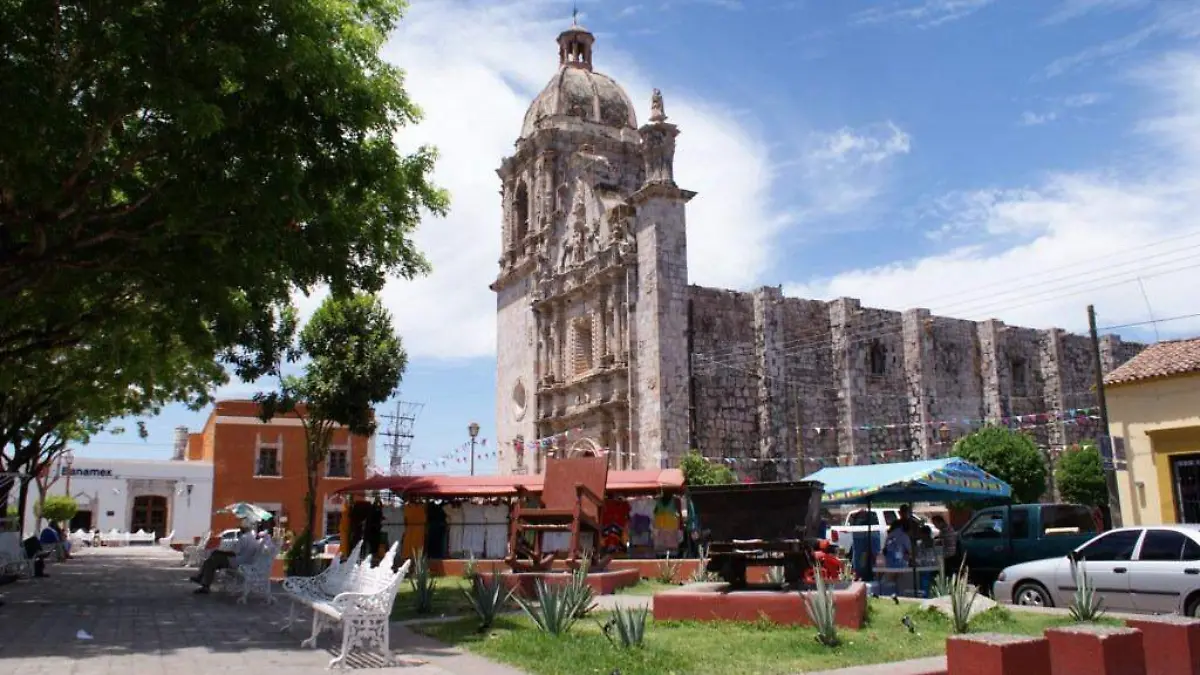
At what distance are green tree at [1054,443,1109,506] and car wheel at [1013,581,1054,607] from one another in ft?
54.5

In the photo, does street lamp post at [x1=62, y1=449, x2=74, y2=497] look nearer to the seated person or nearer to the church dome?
the church dome

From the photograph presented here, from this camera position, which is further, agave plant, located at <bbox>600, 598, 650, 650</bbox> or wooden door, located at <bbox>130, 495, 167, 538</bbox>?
wooden door, located at <bbox>130, 495, 167, 538</bbox>

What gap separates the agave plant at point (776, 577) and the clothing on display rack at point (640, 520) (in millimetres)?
9815

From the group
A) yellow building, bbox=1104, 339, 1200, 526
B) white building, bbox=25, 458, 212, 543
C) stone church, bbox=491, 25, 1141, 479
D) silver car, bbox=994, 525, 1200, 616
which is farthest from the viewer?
white building, bbox=25, 458, 212, 543

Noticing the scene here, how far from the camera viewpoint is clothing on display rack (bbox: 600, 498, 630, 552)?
20.0m

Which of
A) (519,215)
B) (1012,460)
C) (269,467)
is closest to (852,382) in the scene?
(1012,460)

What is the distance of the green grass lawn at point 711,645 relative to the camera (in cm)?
725

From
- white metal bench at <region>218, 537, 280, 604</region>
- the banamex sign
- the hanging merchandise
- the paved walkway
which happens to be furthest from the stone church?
the banamex sign

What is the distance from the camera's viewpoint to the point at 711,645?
8.20 metres

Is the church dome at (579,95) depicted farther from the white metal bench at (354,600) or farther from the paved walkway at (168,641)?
the white metal bench at (354,600)

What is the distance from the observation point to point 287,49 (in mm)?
9859

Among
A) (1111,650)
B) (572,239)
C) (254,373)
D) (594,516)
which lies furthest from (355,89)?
(572,239)

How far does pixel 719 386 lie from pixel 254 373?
1313 cm

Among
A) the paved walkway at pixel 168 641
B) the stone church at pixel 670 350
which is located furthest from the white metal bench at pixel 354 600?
the stone church at pixel 670 350
